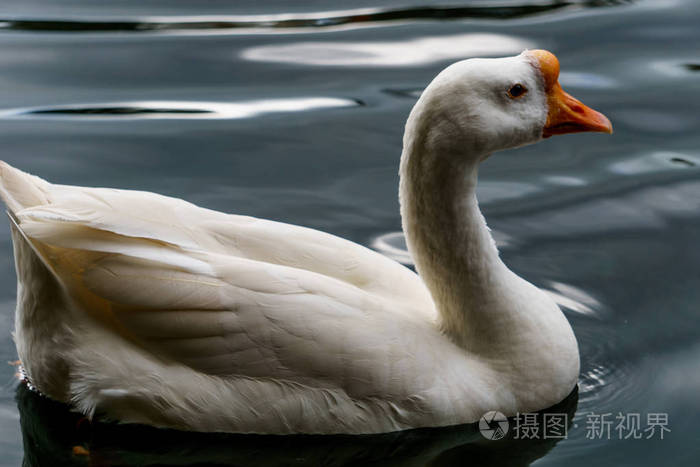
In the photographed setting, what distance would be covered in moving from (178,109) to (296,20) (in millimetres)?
1984

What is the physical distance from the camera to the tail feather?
4.71 m

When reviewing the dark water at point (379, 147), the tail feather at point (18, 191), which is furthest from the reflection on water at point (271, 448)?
the tail feather at point (18, 191)

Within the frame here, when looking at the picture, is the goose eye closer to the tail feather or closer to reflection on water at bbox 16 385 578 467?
reflection on water at bbox 16 385 578 467

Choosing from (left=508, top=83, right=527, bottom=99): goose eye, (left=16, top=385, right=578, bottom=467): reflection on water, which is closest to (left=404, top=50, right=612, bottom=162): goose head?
(left=508, top=83, right=527, bottom=99): goose eye

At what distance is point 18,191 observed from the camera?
4750 millimetres

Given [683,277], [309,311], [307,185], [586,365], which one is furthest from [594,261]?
[309,311]

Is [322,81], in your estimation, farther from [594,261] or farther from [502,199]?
[594,261]

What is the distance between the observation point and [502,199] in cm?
705

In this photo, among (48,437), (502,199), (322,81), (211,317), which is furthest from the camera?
(322,81)

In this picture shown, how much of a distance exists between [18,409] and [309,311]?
1496mm
